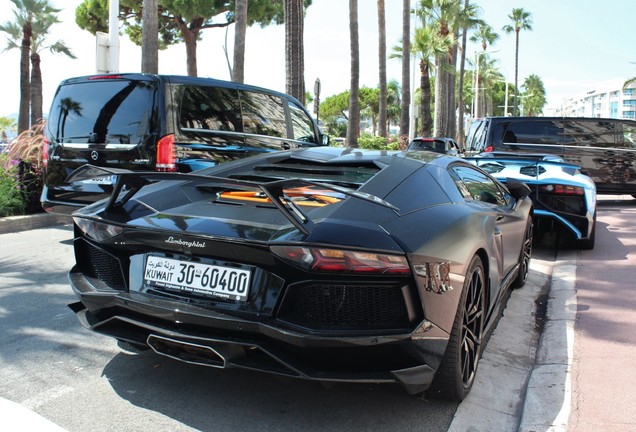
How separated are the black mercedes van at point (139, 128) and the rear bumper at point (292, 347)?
3975mm

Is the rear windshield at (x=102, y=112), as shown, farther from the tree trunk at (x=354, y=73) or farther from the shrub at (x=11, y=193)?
the tree trunk at (x=354, y=73)

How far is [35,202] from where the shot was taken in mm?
9445

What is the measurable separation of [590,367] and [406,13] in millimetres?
27480

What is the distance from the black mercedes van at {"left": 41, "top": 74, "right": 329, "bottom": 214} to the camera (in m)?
6.52

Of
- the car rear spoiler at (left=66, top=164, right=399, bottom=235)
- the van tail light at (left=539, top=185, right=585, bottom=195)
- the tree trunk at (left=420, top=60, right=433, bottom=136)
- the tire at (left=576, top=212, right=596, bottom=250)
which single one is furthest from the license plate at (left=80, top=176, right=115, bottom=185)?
the tree trunk at (left=420, top=60, right=433, bottom=136)

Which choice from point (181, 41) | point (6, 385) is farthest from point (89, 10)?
point (6, 385)

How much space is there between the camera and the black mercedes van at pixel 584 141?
12367 mm

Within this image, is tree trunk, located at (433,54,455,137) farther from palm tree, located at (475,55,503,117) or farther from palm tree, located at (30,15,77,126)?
palm tree, located at (475,55,503,117)

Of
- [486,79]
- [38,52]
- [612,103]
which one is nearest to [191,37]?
[38,52]

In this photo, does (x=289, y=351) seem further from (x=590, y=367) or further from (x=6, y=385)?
(x=590, y=367)

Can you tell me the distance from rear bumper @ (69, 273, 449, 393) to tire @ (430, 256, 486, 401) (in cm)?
19

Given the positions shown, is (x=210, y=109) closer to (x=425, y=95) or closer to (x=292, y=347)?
(x=292, y=347)

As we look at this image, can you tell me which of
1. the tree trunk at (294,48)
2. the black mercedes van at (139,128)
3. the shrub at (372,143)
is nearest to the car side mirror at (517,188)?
the black mercedes van at (139,128)

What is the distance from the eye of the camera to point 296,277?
8.68 feet
